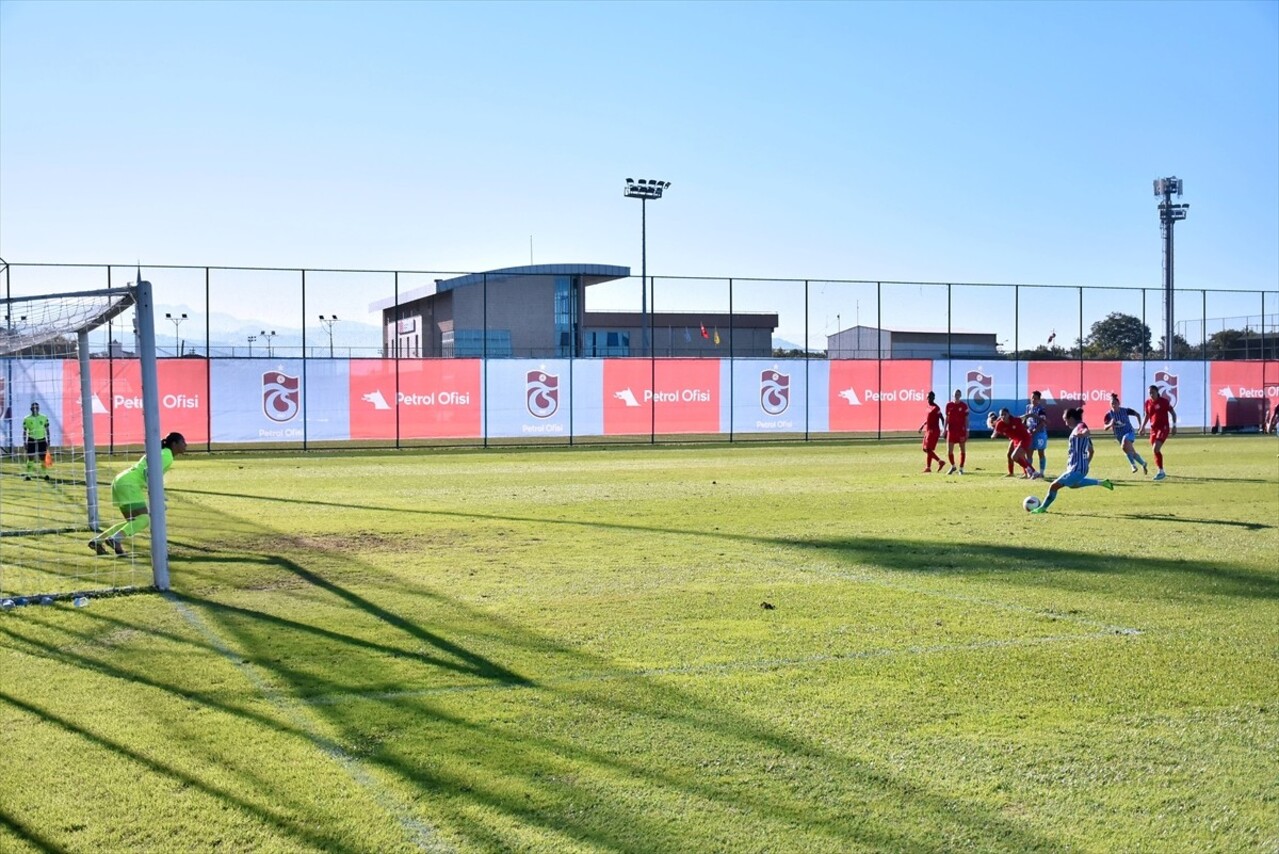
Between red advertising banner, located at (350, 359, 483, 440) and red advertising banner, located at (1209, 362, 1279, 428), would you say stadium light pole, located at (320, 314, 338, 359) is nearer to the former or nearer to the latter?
red advertising banner, located at (350, 359, 483, 440)

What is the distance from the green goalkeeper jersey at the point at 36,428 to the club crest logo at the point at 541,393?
648 inches

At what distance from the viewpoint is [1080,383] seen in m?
47.4

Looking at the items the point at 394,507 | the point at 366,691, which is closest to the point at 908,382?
the point at 394,507

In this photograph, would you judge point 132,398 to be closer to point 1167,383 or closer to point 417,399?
point 417,399

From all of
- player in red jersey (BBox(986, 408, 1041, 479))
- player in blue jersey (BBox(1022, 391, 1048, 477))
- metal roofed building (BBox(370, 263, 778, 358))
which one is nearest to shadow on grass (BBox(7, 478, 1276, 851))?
player in red jersey (BBox(986, 408, 1041, 479))

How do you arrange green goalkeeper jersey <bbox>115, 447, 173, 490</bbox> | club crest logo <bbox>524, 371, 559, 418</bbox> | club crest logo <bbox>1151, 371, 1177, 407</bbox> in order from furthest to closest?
club crest logo <bbox>1151, 371, 1177, 407</bbox>, club crest logo <bbox>524, 371, 559, 418</bbox>, green goalkeeper jersey <bbox>115, 447, 173, 490</bbox>

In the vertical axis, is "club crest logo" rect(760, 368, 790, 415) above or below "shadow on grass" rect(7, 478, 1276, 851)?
above

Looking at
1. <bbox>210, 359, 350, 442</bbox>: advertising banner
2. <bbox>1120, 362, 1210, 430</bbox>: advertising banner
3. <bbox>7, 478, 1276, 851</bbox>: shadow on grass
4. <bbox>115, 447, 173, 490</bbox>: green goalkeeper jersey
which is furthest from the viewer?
<bbox>1120, 362, 1210, 430</bbox>: advertising banner

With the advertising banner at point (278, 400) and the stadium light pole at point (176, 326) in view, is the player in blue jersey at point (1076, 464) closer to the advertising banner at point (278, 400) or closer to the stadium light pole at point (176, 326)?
the advertising banner at point (278, 400)

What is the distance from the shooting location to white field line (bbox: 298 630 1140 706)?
289 inches

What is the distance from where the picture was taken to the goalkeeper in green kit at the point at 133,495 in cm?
1301

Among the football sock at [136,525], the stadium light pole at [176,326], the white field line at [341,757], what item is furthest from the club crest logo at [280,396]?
the white field line at [341,757]

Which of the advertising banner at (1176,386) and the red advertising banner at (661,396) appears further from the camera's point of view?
the advertising banner at (1176,386)

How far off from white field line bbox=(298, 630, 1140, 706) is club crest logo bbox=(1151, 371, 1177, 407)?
42.7 meters
